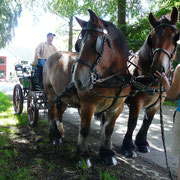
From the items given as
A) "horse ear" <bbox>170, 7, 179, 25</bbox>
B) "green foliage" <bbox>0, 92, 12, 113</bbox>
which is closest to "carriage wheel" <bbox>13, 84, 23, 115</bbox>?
"green foliage" <bbox>0, 92, 12, 113</bbox>

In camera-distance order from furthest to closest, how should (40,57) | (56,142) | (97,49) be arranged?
(40,57), (56,142), (97,49)

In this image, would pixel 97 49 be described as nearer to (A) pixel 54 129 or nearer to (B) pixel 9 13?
(A) pixel 54 129

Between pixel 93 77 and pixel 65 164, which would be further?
pixel 65 164

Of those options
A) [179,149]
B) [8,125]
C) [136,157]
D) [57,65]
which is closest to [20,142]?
[8,125]

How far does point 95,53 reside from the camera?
2.66m

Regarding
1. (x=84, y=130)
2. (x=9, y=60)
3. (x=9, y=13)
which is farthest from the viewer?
(x=9, y=60)

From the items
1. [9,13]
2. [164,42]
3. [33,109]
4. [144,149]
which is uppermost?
[9,13]

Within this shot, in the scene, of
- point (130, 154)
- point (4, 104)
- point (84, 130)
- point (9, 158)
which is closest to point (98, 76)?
point (84, 130)

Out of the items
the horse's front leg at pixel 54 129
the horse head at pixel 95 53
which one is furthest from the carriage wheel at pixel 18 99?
the horse head at pixel 95 53

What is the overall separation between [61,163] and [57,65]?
1988 millimetres

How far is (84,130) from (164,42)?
1.78 meters

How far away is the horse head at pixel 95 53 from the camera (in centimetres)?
260

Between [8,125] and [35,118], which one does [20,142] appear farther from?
[8,125]

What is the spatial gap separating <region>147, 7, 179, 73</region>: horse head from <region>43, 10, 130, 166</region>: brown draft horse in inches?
20.0
